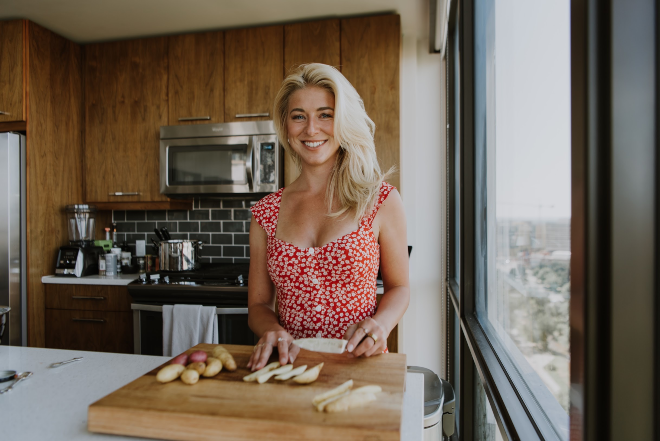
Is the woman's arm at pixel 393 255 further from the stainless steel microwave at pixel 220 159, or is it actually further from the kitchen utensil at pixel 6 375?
the stainless steel microwave at pixel 220 159

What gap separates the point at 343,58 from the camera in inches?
115

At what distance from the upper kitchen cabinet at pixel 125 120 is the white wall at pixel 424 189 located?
1.77 meters

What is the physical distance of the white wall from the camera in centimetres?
322

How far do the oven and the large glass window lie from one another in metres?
1.43

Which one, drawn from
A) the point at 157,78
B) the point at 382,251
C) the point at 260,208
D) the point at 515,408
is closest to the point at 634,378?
the point at 515,408

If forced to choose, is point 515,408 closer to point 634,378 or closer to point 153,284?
point 634,378

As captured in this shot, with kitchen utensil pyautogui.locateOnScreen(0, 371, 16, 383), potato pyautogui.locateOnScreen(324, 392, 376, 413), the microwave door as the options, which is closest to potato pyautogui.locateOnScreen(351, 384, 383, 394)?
potato pyautogui.locateOnScreen(324, 392, 376, 413)

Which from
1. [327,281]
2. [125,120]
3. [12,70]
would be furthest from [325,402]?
[12,70]

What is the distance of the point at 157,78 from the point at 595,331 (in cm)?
331

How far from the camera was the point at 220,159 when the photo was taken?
3031 millimetres

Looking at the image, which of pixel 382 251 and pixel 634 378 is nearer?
pixel 634 378

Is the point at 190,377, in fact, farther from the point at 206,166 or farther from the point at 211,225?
the point at 211,225

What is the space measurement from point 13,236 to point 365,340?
9.32 feet

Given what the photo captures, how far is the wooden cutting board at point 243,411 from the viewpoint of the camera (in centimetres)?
71
